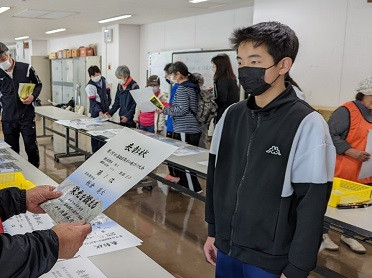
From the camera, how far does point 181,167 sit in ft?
9.05

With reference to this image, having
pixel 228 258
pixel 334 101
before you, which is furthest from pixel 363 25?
pixel 228 258

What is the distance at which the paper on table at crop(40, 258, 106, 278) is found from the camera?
1.03 meters

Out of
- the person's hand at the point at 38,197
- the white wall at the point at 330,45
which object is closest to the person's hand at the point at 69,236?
the person's hand at the point at 38,197

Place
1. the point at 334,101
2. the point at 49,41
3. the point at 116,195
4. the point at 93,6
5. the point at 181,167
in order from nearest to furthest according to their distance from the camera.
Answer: the point at 116,195 < the point at 181,167 < the point at 334,101 < the point at 93,6 < the point at 49,41

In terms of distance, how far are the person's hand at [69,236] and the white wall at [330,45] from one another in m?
3.97

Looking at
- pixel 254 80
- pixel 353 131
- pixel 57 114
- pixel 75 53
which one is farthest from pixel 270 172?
pixel 75 53

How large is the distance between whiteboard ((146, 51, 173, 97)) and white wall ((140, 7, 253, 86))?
146 millimetres

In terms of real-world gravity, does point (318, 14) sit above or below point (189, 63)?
above

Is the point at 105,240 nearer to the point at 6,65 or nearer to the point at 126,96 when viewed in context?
the point at 6,65

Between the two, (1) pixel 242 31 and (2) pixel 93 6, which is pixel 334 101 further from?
(2) pixel 93 6

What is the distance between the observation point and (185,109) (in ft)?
12.4

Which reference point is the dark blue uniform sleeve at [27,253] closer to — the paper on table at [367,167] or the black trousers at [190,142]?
the paper on table at [367,167]

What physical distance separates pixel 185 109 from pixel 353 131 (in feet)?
5.68

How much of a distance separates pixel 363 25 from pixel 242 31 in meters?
3.40
